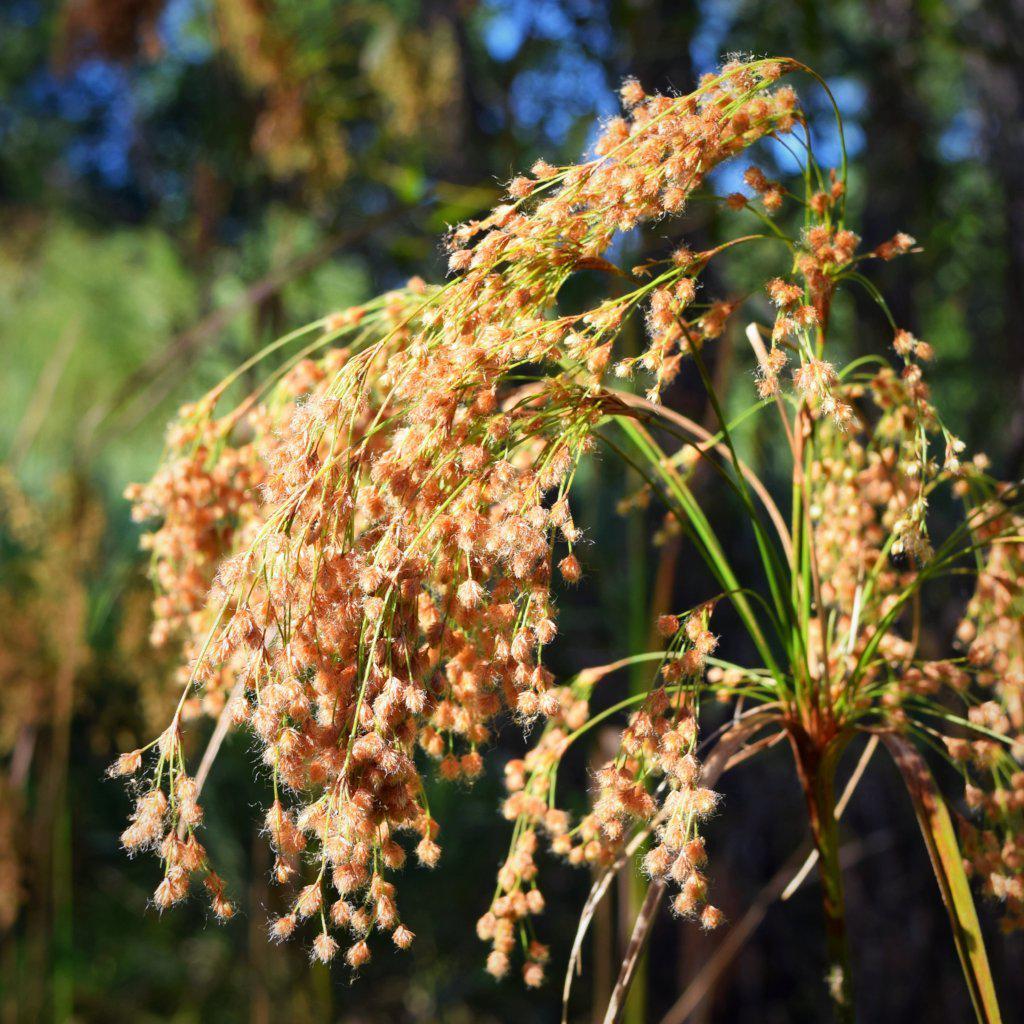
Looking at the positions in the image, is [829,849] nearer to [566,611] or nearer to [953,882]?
[953,882]

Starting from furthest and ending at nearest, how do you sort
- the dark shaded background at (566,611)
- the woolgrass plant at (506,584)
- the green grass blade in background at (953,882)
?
the dark shaded background at (566,611) < the green grass blade in background at (953,882) < the woolgrass plant at (506,584)

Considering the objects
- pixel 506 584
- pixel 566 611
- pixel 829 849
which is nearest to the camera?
pixel 506 584

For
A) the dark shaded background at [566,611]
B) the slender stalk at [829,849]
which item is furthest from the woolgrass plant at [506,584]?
the dark shaded background at [566,611]

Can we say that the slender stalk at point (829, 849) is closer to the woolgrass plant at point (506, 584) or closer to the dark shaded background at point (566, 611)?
the woolgrass plant at point (506, 584)

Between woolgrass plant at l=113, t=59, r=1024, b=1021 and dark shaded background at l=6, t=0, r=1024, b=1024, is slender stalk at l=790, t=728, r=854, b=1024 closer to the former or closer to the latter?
woolgrass plant at l=113, t=59, r=1024, b=1021

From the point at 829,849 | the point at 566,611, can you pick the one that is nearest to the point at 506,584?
the point at 829,849

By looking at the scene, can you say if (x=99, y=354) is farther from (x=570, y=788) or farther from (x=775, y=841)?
(x=775, y=841)
